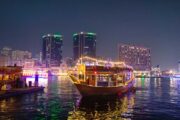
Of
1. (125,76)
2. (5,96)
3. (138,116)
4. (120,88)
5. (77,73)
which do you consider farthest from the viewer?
(125,76)

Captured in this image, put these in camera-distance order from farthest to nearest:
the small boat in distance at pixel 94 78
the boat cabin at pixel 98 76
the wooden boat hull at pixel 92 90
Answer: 1. the boat cabin at pixel 98 76
2. the small boat in distance at pixel 94 78
3. the wooden boat hull at pixel 92 90

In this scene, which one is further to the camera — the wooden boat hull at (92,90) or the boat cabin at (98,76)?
the boat cabin at (98,76)

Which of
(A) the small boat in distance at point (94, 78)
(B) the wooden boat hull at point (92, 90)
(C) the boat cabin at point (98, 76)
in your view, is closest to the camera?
(B) the wooden boat hull at point (92, 90)

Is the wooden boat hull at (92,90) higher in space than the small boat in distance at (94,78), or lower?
lower

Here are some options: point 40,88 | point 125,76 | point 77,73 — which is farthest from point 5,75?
point 125,76

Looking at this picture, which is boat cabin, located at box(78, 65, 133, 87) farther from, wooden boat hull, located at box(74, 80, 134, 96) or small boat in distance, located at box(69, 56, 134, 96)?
wooden boat hull, located at box(74, 80, 134, 96)

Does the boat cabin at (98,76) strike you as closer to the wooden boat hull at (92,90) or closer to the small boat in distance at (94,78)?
the small boat in distance at (94,78)

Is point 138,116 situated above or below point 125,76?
below

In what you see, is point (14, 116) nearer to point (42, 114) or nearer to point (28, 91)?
point (42, 114)

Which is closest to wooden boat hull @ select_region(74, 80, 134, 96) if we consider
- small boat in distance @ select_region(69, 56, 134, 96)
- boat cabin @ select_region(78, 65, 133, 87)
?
small boat in distance @ select_region(69, 56, 134, 96)

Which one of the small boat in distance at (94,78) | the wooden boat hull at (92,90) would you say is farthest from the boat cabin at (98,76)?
the wooden boat hull at (92,90)

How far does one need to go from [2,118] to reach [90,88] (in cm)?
2565

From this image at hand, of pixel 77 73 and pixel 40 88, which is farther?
pixel 40 88

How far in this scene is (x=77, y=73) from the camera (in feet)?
204
